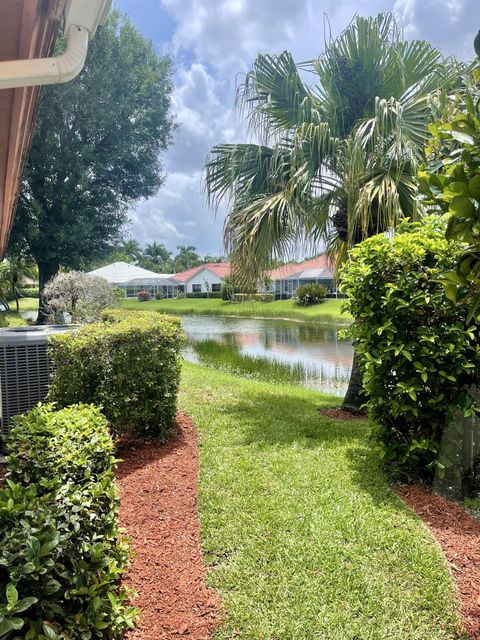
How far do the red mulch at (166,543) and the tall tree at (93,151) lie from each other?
14625 mm

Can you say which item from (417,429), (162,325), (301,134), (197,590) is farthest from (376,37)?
(197,590)

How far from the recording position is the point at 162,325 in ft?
14.3

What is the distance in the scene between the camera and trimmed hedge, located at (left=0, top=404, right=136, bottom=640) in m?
1.40

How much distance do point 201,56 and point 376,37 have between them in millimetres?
6678

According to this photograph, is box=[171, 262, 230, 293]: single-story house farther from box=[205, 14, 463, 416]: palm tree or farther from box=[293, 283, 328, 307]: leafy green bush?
box=[205, 14, 463, 416]: palm tree

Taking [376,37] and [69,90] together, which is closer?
[376,37]

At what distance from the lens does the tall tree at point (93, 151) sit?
15984 mm

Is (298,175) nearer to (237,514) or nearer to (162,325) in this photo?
(162,325)

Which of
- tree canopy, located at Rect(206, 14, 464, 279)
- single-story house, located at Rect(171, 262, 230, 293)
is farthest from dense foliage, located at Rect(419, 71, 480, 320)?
single-story house, located at Rect(171, 262, 230, 293)

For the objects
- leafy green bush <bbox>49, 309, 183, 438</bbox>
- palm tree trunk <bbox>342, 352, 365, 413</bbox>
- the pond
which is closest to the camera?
leafy green bush <bbox>49, 309, 183, 438</bbox>

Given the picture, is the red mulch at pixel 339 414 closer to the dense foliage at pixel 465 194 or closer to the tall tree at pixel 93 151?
the dense foliage at pixel 465 194

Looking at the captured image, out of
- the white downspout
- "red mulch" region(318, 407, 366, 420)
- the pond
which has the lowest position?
the pond

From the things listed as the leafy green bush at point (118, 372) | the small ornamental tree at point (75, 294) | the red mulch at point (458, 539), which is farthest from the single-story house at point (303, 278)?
the red mulch at point (458, 539)

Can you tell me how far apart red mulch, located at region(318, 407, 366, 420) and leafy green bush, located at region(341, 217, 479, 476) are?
1.95 m
